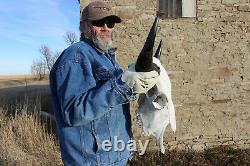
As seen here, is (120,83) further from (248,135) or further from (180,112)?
(248,135)

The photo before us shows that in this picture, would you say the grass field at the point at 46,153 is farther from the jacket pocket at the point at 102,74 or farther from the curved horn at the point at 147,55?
the curved horn at the point at 147,55

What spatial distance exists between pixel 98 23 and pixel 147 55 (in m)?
0.64

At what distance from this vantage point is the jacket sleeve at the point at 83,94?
204 cm

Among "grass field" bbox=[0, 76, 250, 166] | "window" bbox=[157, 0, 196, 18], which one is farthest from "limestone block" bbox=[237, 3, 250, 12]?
"grass field" bbox=[0, 76, 250, 166]

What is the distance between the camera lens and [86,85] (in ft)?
6.93

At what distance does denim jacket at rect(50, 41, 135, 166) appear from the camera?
2.05 meters

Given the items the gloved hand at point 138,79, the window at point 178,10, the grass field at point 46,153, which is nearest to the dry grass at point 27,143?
the grass field at point 46,153

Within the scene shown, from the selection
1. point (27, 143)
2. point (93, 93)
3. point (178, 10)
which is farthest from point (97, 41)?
point (27, 143)

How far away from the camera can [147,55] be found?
194cm

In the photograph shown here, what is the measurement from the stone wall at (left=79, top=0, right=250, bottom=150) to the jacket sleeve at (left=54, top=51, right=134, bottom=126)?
4.02 metres

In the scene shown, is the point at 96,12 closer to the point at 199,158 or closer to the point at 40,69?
the point at 199,158

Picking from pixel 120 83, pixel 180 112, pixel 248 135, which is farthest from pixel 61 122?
pixel 248 135

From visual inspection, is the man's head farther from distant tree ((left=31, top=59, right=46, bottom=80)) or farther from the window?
distant tree ((left=31, top=59, right=46, bottom=80))

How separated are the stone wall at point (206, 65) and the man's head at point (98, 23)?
3674mm
